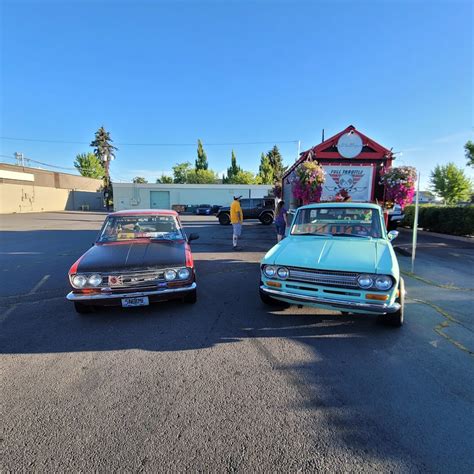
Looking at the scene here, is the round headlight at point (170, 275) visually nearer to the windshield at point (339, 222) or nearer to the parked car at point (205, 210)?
the windshield at point (339, 222)

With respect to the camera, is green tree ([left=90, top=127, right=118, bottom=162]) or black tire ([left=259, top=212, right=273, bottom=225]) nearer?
black tire ([left=259, top=212, right=273, bottom=225])

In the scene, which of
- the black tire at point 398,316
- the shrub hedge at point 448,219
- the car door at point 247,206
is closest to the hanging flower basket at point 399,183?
the black tire at point 398,316

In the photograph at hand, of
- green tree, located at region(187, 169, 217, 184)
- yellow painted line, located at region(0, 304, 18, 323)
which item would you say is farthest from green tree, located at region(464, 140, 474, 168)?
green tree, located at region(187, 169, 217, 184)

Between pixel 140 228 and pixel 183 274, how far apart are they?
1.87 meters

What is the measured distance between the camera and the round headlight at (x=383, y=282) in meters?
3.43

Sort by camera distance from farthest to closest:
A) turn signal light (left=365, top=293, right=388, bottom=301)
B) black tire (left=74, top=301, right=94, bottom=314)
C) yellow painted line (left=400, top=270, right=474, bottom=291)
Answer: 1. yellow painted line (left=400, top=270, right=474, bottom=291)
2. black tire (left=74, top=301, right=94, bottom=314)
3. turn signal light (left=365, top=293, right=388, bottom=301)

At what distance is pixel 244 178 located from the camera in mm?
58594

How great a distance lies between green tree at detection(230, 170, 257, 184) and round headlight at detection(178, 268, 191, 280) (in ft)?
181

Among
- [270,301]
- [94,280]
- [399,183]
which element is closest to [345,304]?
[270,301]

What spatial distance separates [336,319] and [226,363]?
1.89 metres

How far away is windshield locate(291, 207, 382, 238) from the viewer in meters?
4.82

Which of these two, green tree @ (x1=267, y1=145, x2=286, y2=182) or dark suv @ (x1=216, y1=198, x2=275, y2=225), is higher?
green tree @ (x1=267, y1=145, x2=286, y2=182)

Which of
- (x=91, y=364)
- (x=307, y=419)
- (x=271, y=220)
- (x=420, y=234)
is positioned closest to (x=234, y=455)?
(x=307, y=419)

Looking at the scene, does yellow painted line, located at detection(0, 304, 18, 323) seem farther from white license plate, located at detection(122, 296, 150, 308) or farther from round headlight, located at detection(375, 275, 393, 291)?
round headlight, located at detection(375, 275, 393, 291)
